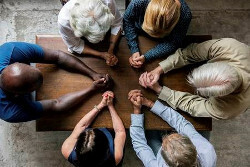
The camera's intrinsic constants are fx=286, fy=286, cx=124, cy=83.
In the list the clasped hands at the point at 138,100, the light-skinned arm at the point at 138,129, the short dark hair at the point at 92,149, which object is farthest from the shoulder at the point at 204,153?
the short dark hair at the point at 92,149

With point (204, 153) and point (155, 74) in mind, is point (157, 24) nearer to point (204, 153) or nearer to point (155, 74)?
point (155, 74)

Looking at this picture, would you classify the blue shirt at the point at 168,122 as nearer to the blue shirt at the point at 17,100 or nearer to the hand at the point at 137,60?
the hand at the point at 137,60

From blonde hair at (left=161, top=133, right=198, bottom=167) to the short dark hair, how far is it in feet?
1.38

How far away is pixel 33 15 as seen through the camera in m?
3.10

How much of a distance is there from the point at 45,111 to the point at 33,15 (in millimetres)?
1413

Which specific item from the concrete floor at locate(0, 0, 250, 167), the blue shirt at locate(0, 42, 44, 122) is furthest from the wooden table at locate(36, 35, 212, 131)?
the concrete floor at locate(0, 0, 250, 167)

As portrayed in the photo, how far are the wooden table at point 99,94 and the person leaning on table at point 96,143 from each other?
0.19 ft

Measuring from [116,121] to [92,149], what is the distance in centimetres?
40

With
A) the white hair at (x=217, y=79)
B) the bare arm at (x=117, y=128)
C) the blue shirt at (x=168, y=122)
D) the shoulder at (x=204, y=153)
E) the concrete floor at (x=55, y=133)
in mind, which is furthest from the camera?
the concrete floor at (x=55, y=133)

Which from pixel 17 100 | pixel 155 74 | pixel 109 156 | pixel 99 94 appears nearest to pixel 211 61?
pixel 155 74

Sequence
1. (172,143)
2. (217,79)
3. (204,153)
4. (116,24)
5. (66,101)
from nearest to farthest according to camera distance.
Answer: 1. (217,79)
2. (172,143)
3. (204,153)
4. (66,101)
5. (116,24)

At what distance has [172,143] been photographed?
1888 mm

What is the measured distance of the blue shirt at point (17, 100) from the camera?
6.64 ft

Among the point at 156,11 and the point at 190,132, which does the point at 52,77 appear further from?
the point at 190,132
